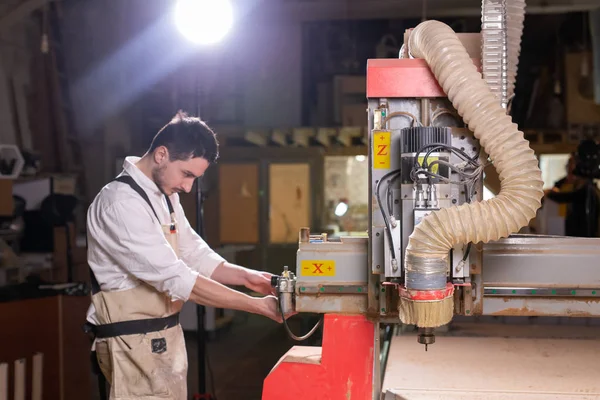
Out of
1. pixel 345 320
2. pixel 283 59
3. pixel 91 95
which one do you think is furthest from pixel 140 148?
pixel 345 320

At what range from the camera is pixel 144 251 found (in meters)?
1.91

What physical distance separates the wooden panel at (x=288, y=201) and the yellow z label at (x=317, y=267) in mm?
4650

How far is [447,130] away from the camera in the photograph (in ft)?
4.99

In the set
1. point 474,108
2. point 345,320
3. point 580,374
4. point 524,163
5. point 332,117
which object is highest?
point 332,117

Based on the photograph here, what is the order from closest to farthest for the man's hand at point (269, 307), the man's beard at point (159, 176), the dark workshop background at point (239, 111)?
the man's hand at point (269, 307)
the man's beard at point (159, 176)
the dark workshop background at point (239, 111)

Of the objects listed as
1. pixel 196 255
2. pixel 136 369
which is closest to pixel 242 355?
pixel 196 255

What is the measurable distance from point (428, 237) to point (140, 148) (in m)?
5.23

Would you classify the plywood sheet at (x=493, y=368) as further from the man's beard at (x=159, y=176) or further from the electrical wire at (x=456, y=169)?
the man's beard at (x=159, y=176)

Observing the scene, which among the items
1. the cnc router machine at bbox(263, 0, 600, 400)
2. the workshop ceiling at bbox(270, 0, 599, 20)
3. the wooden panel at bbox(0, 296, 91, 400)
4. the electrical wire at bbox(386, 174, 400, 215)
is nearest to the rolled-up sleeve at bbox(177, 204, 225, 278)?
the cnc router machine at bbox(263, 0, 600, 400)

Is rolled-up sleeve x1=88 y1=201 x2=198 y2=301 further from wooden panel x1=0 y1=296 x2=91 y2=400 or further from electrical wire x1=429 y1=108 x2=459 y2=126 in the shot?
wooden panel x1=0 y1=296 x2=91 y2=400

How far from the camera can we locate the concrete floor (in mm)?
4211

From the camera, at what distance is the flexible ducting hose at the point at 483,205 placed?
1.45m

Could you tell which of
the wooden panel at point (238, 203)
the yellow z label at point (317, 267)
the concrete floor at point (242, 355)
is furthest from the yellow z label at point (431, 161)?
the wooden panel at point (238, 203)

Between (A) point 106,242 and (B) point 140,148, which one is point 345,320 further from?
(B) point 140,148
